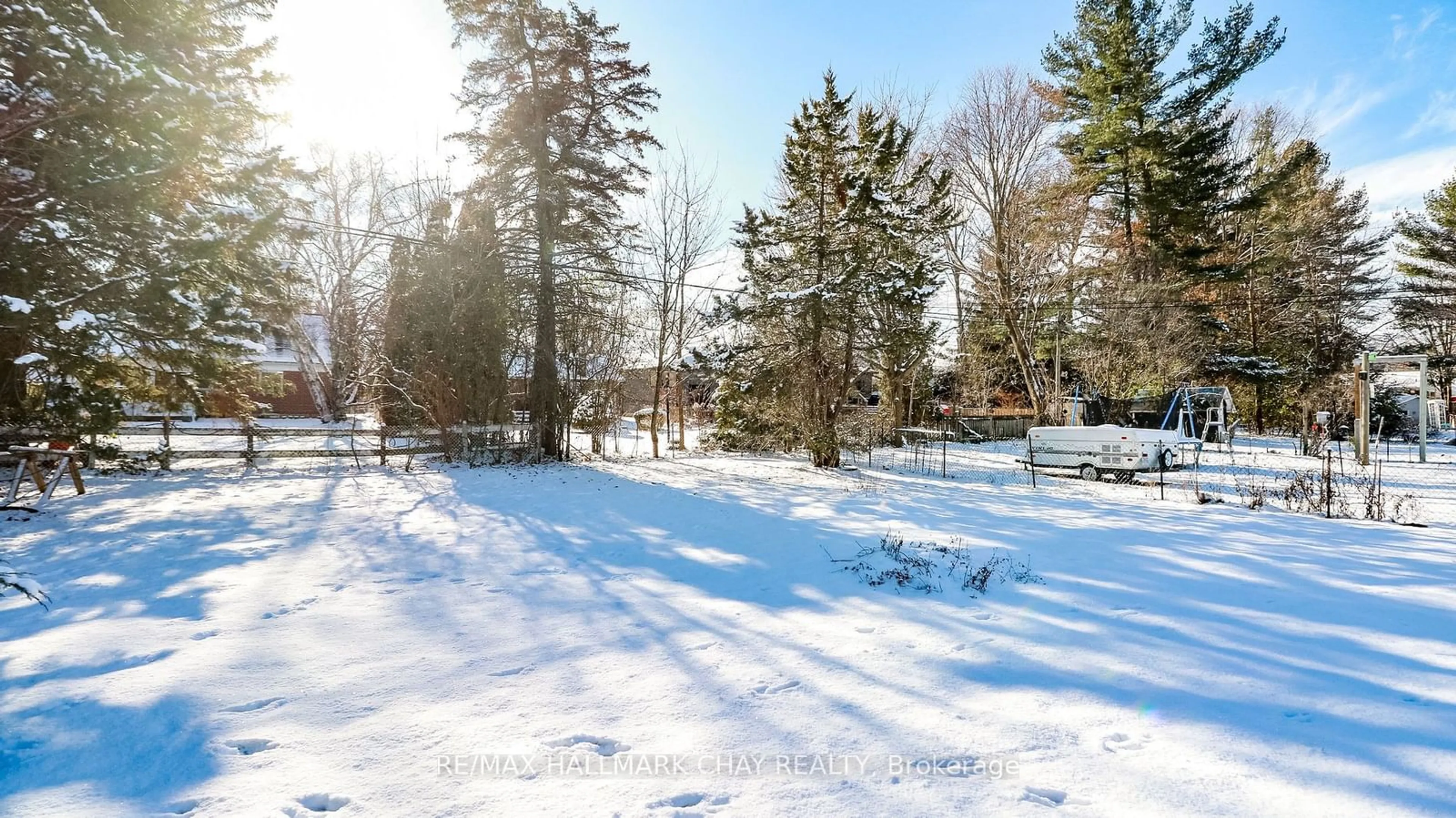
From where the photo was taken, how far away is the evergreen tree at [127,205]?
719 centimetres

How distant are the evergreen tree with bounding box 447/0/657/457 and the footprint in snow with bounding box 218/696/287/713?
11689 millimetres

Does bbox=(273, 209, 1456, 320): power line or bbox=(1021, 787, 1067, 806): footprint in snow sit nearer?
bbox=(1021, 787, 1067, 806): footprint in snow

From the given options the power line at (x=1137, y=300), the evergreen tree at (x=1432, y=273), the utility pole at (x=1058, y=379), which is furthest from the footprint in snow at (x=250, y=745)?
the evergreen tree at (x=1432, y=273)

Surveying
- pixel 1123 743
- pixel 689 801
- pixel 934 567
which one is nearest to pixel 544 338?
pixel 934 567

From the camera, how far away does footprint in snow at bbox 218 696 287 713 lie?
2857 mm

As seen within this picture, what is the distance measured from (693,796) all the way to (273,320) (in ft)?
40.4

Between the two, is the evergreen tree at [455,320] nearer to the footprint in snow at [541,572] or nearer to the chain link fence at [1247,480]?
the chain link fence at [1247,480]

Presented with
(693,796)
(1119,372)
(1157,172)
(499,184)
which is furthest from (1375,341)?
(693,796)

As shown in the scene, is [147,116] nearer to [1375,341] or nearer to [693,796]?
[693,796]

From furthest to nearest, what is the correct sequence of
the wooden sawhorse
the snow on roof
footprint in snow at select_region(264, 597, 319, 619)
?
the snow on roof < the wooden sawhorse < footprint in snow at select_region(264, 597, 319, 619)

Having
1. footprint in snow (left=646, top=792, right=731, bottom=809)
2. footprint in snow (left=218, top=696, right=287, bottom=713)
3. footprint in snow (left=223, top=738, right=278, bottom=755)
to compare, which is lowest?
footprint in snow (left=646, top=792, right=731, bottom=809)

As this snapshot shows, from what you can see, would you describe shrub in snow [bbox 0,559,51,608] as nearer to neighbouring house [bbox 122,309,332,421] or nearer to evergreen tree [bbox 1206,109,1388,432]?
neighbouring house [bbox 122,309,332,421]

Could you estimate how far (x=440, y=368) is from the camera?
43.2 feet

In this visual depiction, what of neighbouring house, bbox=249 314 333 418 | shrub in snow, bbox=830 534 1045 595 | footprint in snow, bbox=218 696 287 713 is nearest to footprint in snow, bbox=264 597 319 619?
footprint in snow, bbox=218 696 287 713
